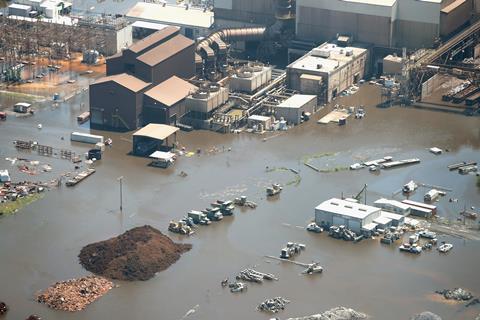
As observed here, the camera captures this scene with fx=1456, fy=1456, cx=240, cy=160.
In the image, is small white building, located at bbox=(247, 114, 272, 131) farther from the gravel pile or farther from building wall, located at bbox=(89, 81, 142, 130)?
the gravel pile

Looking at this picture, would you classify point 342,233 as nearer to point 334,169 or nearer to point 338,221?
point 338,221

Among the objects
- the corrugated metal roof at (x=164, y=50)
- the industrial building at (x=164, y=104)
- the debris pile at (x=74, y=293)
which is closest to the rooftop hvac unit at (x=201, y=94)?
the industrial building at (x=164, y=104)

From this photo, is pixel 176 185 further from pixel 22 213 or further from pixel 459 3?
pixel 459 3

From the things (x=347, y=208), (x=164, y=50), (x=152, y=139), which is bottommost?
(x=347, y=208)

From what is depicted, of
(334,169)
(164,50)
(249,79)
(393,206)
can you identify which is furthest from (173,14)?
(393,206)

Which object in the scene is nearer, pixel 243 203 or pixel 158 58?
pixel 243 203

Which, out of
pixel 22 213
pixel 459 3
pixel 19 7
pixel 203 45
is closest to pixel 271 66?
pixel 203 45

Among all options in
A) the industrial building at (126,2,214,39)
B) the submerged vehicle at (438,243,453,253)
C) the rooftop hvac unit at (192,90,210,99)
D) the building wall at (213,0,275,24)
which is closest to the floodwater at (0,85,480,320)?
the submerged vehicle at (438,243,453,253)
